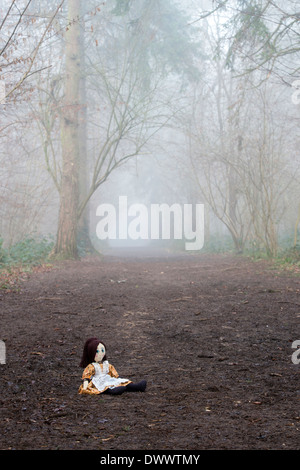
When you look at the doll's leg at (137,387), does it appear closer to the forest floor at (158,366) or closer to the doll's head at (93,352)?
the forest floor at (158,366)

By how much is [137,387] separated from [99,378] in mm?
316

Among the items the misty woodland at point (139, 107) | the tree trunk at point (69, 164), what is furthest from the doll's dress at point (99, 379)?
the tree trunk at point (69, 164)

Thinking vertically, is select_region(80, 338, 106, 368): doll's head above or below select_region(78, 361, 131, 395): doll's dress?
above

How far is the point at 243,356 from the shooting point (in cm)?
484

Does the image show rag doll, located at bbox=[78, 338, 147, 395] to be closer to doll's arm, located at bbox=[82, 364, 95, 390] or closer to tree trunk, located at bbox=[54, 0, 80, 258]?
doll's arm, located at bbox=[82, 364, 95, 390]

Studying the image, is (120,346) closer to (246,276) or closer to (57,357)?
(57,357)

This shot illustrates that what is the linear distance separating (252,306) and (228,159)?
976cm

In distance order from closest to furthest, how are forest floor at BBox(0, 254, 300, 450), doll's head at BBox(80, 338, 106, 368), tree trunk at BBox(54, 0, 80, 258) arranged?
forest floor at BBox(0, 254, 300, 450)
doll's head at BBox(80, 338, 106, 368)
tree trunk at BBox(54, 0, 80, 258)

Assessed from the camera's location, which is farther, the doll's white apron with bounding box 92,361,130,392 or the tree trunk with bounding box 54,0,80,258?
the tree trunk with bounding box 54,0,80,258

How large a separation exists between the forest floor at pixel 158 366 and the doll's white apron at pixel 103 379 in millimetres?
104

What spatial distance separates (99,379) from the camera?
391 cm

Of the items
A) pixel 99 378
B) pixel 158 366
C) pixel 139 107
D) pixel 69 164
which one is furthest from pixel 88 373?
pixel 139 107

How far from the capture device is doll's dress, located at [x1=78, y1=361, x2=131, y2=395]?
3850mm

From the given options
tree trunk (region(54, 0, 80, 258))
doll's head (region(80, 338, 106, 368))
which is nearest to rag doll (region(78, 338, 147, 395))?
doll's head (region(80, 338, 106, 368))
